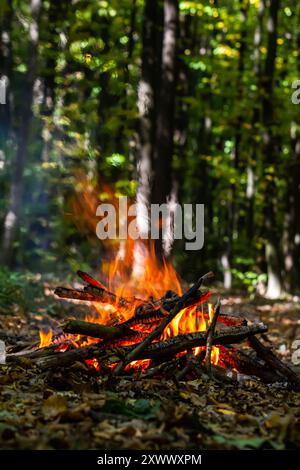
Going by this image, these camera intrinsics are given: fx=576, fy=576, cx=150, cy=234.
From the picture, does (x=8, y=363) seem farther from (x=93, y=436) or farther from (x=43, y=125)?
(x=43, y=125)

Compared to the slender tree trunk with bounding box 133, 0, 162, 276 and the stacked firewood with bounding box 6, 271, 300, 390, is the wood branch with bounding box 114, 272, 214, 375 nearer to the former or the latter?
the stacked firewood with bounding box 6, 271, 300, 390

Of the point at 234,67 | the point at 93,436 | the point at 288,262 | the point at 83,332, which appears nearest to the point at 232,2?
the point at 234,67

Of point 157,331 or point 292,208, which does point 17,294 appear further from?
point 292,208

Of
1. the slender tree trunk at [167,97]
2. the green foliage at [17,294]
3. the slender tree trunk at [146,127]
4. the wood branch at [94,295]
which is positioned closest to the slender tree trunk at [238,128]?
the slender tree trunk at [146,127]

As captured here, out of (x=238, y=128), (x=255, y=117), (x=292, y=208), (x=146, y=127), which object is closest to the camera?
(x=146, y=127)

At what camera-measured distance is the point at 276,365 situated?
5531mm

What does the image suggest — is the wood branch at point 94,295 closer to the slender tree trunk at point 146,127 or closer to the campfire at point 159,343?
the campfire at point 159,343

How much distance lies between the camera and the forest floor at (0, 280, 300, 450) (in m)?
3.36

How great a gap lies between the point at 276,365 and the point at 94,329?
1.88m

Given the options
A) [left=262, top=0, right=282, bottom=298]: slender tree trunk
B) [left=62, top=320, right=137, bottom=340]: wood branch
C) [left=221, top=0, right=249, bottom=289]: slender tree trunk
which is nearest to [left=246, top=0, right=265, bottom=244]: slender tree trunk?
[left=221, top=0, right=249, bottom=289]: slender tree trunk

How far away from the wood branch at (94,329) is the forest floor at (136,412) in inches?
11.2

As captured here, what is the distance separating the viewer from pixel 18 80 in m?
30.7

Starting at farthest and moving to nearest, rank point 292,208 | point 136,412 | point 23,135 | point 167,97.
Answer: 1. point 292,208
2. point 23,135
3. point 167,97
4. point 136,412

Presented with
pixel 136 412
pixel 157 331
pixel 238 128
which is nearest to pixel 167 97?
pixel 238 128
